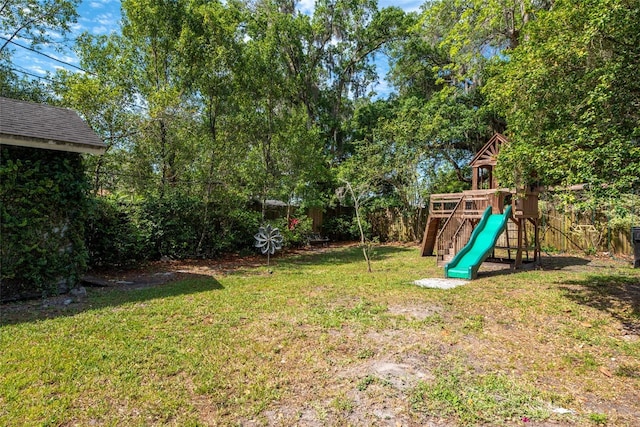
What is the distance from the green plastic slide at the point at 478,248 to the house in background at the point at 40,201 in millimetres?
7396

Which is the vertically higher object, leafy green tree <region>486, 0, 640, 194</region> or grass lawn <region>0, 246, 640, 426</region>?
leafy green tree <region>486, 0, 640, 194</region>

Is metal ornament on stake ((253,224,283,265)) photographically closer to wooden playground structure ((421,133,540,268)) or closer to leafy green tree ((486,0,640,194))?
wooden playground structure ((421,133,540,268))

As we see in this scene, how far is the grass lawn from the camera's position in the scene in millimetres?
2631

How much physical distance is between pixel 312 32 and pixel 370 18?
348 cm

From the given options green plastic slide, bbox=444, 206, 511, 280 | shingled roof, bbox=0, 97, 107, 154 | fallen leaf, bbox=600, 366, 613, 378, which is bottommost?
fallen leaf, bbox=600, 366, 613, 378

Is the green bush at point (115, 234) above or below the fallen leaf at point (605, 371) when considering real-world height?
above

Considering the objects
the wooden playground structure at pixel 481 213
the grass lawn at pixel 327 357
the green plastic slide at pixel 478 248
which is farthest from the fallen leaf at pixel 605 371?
the wooden playground structure at pixel 481 213

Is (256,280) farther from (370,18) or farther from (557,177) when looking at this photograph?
(370,18)

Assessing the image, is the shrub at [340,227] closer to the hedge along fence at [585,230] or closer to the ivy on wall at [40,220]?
the hedge along fence at [585,230]

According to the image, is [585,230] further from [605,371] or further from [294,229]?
[605,371]

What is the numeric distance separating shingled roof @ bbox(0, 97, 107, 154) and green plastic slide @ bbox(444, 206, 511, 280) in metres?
7.38

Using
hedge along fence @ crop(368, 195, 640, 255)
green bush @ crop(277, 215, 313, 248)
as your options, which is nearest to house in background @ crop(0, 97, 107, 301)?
green bush @ crop(277, 215, 313, 248)

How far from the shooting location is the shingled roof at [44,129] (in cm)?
549

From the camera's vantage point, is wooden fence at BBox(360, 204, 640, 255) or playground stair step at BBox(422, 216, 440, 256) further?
playground stair step at BBox(422, 216, 440, 256)
